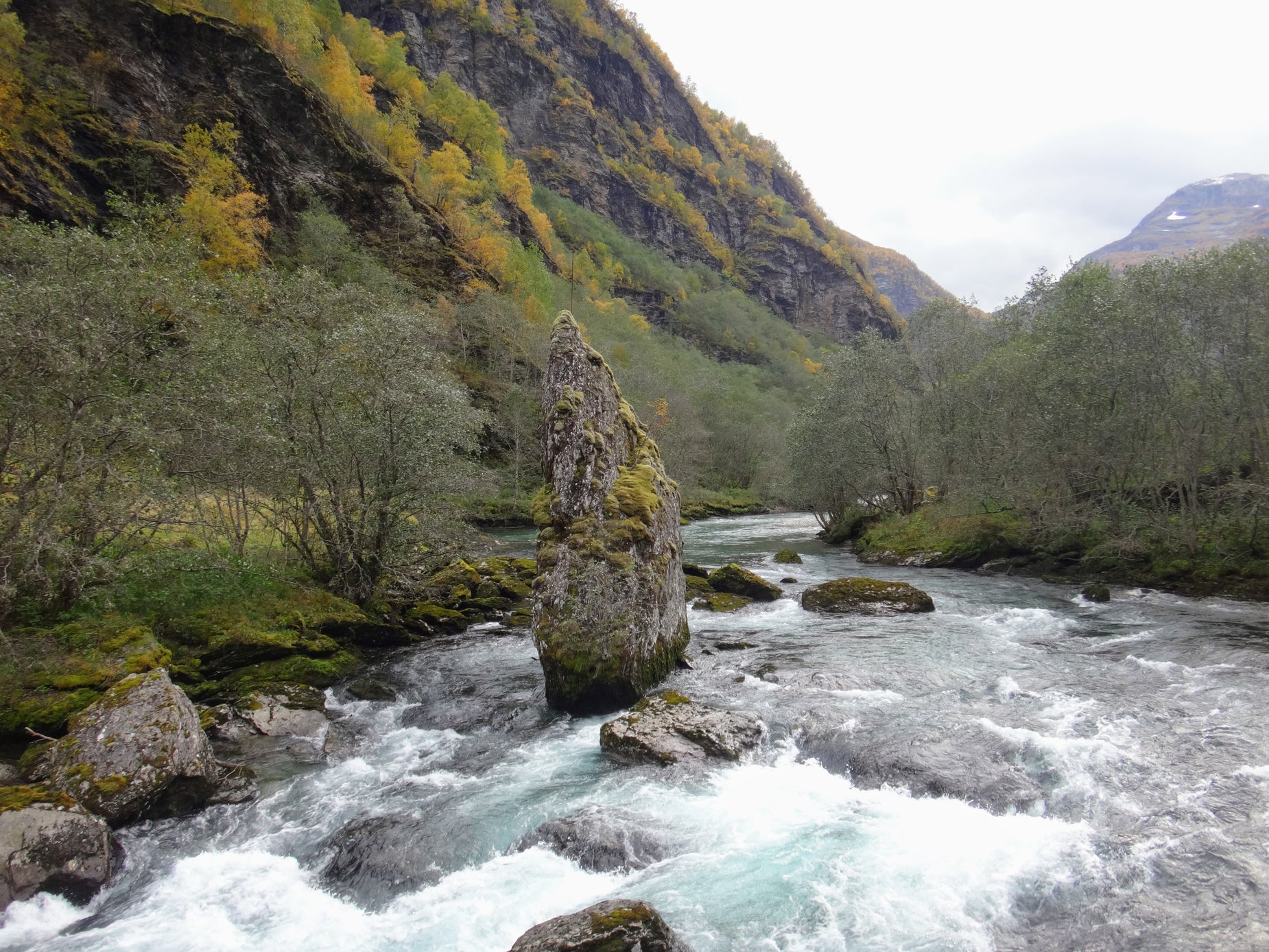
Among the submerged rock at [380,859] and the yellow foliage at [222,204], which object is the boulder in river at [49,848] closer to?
the submerged rock at [380,859]

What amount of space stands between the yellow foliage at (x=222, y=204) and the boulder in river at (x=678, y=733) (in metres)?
39.2

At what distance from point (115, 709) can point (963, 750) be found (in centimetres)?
1383

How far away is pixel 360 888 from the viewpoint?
8.13m

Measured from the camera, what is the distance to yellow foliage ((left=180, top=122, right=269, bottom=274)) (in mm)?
40094

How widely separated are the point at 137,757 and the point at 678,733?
8572 millimetres

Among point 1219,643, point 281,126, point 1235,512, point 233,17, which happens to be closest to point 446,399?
point 1219,643

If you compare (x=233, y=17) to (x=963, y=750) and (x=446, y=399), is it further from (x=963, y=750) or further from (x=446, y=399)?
(x=963, y=750)

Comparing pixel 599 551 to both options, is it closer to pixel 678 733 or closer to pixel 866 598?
pixel 678 733

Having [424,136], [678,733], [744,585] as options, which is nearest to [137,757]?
[678,733]

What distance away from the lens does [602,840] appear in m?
8.81

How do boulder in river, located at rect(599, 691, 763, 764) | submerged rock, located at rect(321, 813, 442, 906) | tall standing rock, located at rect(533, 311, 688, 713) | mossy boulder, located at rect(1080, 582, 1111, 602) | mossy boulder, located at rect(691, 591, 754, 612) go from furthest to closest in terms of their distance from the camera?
mossy boulder, located at rect(691, 591, 754, 612), mossy boulder, located at rect(1080, 582, 1111, 602), tall standing rock, located at rect(533, 311, 688, 713), boulder in river, located at rect(599, 691, 763, 764), submerged rock, located at rect(321, 813, 442, 906)

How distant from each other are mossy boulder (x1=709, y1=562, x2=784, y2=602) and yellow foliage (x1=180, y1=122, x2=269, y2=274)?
34399 mm

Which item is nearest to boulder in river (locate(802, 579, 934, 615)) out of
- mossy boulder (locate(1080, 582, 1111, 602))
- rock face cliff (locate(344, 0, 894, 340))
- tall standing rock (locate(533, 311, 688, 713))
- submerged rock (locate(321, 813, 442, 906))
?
mossy boulder (locate(1080, 582, 1111, 602))

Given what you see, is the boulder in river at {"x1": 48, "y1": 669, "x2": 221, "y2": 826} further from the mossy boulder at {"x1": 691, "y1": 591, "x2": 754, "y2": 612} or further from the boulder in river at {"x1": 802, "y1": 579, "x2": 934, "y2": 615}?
the boulder in river at {"x1": 802, "y1": 579, "x2": 934, "y2": 615}
